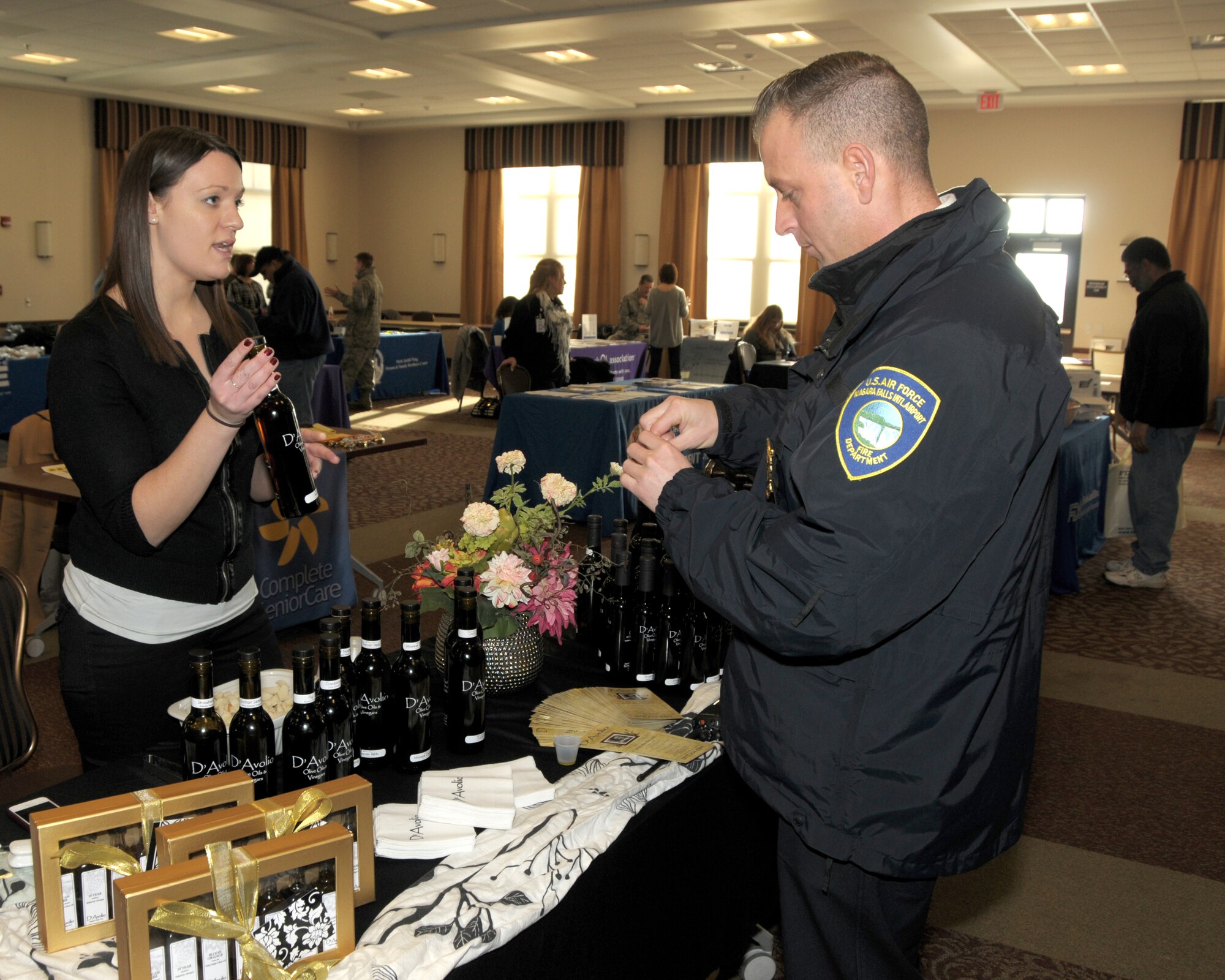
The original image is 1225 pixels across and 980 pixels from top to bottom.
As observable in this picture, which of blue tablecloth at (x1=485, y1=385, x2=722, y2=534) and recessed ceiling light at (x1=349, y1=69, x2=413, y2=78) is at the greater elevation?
recessed ceiling light at (x1=349, y1=69, x2=413, y2=78)

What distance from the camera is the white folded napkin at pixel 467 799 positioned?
1343 millimetres

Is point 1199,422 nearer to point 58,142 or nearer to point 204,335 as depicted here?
point 204,335

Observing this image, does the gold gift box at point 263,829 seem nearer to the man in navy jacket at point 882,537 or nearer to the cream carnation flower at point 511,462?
the man in navy jacket at point 882,537

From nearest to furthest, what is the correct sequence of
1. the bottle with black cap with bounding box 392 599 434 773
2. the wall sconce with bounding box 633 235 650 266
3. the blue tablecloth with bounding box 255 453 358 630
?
the bottle with black cap with bounding box 392 599 434 773 → the blue tablecloth with bounding box 255 453 358 630 → the wall sconce with bounding box 633 235 650 266

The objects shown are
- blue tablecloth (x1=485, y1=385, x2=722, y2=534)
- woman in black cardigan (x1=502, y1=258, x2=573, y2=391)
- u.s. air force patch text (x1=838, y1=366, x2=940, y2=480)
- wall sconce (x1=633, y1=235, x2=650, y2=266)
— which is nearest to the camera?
u.s. air force patch text (x1=838, y1=366, x2=940, y2=480)

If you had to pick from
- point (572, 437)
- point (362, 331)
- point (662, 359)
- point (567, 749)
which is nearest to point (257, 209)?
point (362, 331)

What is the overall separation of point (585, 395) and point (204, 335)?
4.60 m

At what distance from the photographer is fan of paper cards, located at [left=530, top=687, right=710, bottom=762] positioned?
62.6 inches

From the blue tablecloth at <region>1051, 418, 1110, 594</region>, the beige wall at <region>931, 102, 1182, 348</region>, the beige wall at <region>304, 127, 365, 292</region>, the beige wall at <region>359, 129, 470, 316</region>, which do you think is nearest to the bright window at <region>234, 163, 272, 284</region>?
the beige wall at <region>304, 127, 365, 292</region>

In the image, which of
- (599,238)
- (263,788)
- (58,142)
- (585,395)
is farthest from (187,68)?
(263,788)

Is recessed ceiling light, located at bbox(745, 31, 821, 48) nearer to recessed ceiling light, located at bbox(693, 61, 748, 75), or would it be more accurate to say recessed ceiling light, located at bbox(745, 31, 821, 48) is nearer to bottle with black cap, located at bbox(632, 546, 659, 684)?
recessed ceiling light, located at bbox(693, 61, 748, 75)

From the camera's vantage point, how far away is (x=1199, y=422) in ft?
16.8

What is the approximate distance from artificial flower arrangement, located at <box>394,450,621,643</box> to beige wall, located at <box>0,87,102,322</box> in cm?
1221

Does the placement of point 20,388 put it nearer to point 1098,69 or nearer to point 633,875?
point 633,875
